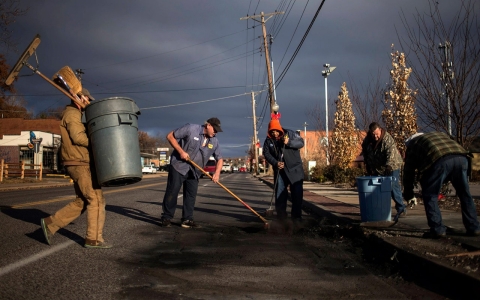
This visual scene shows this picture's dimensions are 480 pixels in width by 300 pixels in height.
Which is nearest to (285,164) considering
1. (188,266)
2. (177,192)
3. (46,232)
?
(177,192)

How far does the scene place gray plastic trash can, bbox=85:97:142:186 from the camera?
5.88 metres

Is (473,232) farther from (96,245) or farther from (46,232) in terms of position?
(46,232)

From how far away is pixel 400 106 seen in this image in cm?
Result: 1332

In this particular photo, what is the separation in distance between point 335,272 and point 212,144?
155 inches

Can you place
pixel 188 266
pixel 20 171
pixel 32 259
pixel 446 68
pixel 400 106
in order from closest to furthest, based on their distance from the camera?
pixel 188 266 → pixel 32 259 → pixel 446 68 → pixel 400 106 → pixel 20 171

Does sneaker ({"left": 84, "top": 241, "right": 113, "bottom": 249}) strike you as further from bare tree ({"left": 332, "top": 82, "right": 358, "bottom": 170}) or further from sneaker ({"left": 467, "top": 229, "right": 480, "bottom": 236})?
bare tree ({"left": 332, "top": 82, "right": 358, "bottom": 170})

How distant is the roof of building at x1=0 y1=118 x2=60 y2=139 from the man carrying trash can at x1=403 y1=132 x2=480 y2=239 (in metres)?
57.1

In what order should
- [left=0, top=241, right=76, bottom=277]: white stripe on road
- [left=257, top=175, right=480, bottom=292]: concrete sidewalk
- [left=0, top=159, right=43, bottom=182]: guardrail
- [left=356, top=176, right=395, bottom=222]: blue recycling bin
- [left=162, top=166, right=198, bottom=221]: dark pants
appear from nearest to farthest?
[left=257, top=175, right=480, bottom=292]: concrete sidewalk < [left=0, top=241, right=76, bottom=277]: white stripe on road < [left=356, top=176, right=395, bottom=222]: blue recycling bin < [left=162, top=166, right=198, bottom=221]: dark pants < [left=0, top=159, right=43, bottom=182]: guardrail

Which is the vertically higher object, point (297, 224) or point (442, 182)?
point (442, 182)

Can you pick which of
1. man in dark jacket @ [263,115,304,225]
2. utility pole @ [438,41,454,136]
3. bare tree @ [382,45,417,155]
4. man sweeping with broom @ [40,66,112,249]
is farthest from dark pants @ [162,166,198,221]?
bare tree @ [382,45,417,155]

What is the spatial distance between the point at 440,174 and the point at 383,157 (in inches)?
97.4

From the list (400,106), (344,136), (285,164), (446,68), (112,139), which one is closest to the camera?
(112,139)

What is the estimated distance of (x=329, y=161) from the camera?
29.2 m

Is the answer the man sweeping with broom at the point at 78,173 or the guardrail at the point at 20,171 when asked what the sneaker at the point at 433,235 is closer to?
the man sweeping with broom at the point at 78,173
